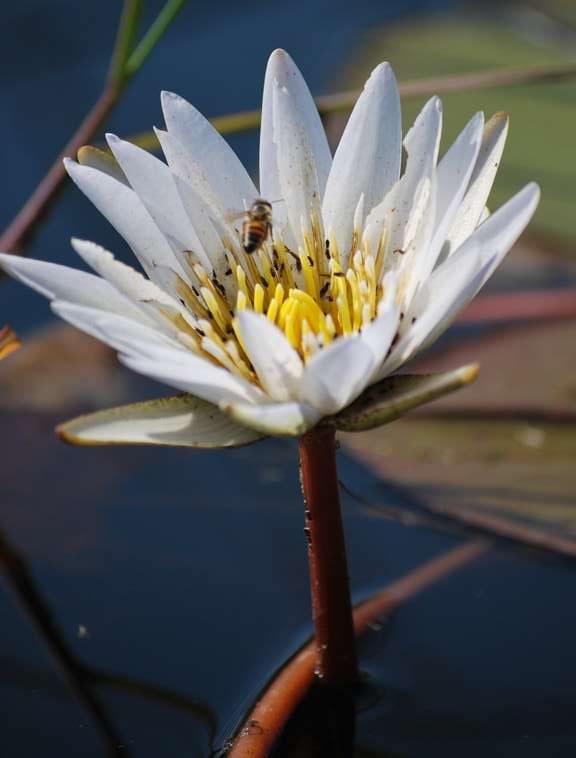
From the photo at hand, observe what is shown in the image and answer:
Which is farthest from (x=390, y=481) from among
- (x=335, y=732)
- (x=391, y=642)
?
(x=335, y=732)

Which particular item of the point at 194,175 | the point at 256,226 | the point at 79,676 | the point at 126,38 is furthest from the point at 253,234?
the point at 126,38

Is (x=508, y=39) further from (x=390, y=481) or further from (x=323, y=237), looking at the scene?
(x=323, y=237)

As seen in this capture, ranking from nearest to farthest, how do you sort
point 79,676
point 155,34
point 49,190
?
1. point 79,676
2. point 155,34
3. point 49,190

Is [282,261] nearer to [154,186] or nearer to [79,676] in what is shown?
[154,186]

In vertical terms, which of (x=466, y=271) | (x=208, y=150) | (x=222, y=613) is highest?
(x=208, y=150)

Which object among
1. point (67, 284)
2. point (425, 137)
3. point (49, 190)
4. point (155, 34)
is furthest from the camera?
point (49, 190)

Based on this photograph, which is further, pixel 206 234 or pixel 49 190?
pixel 49 190

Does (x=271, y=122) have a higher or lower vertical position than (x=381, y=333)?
higher
